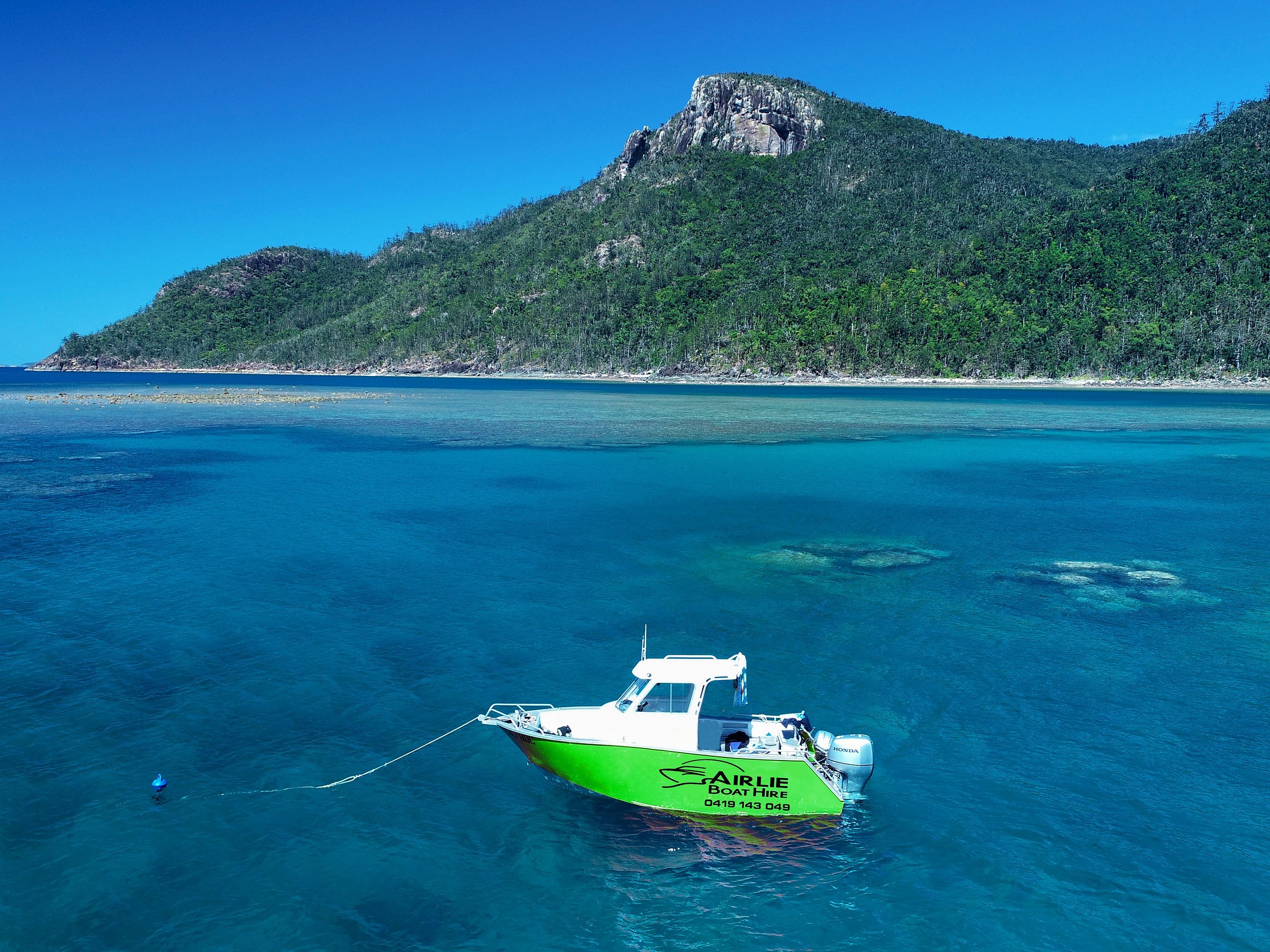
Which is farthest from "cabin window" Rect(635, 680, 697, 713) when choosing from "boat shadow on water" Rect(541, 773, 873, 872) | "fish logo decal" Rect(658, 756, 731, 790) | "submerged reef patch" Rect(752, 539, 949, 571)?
"submerged reef patch" Rect(752, 539, 949, 571)

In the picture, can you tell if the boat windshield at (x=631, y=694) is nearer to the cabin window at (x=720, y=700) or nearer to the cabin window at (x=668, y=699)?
the cabin window at (x=668, y=699)

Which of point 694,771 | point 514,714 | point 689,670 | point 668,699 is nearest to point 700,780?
point 694,771

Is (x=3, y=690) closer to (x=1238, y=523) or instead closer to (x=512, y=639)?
(x=512, y=639)

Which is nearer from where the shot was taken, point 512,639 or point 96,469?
point 512,639

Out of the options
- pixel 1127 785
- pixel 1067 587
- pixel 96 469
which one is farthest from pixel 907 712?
pixel 96 469

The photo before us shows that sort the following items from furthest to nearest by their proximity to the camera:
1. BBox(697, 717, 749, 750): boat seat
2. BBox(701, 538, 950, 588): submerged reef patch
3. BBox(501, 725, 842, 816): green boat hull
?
1. BBox(701, 538, 950, 588): submerged reef patch
2. BBox(697, 717, 749, 750): boat seat
3. BBox(501, 725, 842, 816): green boat hull

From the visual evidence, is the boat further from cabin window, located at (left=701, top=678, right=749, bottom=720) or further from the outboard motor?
cabin window, located at (left=701, top=678, right=749, bottom=720)
